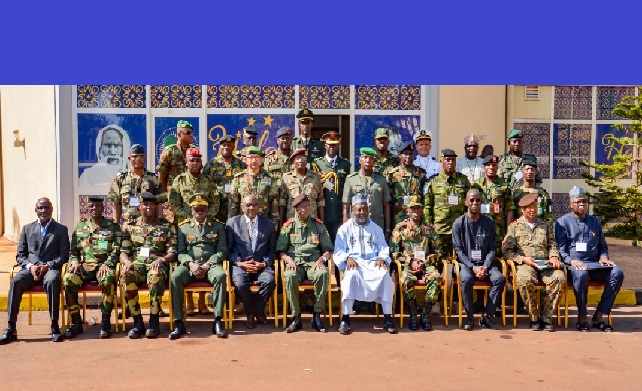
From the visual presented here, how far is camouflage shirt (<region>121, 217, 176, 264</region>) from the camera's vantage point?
7.21 m

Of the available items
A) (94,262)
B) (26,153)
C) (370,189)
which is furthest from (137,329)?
(26,153)

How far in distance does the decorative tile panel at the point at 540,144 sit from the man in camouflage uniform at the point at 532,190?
5.55 m

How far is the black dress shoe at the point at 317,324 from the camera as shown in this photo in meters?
7.09

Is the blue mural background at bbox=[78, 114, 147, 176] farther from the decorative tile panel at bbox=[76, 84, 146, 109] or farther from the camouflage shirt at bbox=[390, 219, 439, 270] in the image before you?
the camouflage shirt at bbox=[390, 219, 439, 270]

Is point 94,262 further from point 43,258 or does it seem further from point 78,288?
point 43,258

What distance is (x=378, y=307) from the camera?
25.6 ft

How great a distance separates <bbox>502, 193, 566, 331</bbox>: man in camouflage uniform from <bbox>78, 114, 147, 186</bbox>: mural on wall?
224 inches

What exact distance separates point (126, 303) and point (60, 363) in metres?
1.21

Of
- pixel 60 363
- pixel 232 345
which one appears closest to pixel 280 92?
pixel 232 345

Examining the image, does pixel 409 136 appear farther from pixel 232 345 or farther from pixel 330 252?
pixel 232 345

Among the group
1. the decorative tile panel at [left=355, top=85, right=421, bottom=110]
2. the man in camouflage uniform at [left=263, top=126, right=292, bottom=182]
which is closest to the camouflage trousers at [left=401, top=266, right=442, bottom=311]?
the man in camouflage uniform at [left=263, top=126, right=292, bottom=182]

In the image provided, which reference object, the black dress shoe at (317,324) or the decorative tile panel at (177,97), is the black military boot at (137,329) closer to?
the black dress shoe at (317,324)

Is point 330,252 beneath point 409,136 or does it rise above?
beneath

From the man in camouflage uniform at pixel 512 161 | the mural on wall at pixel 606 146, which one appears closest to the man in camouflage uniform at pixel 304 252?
the man in camouflage uniform at pixel 512 161
